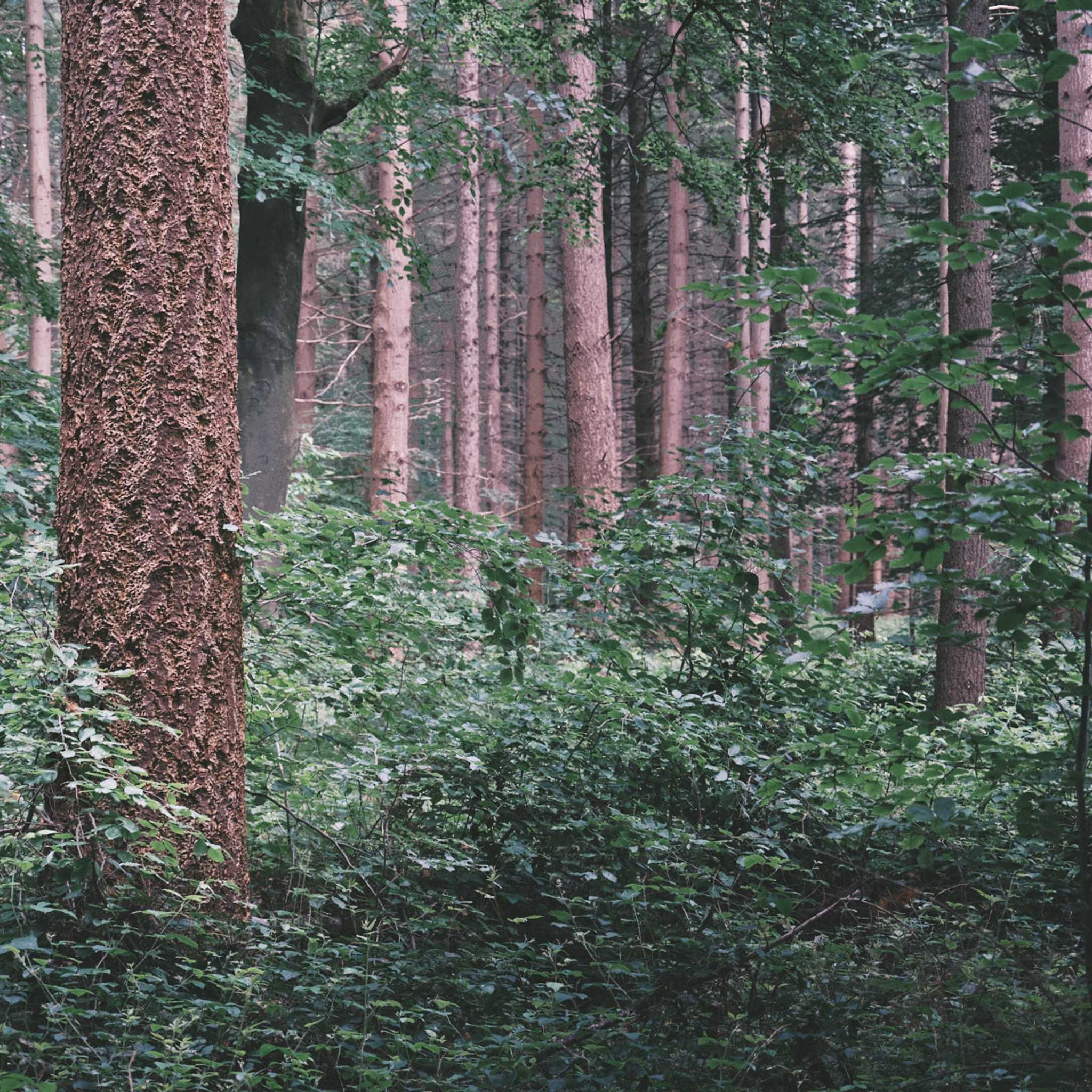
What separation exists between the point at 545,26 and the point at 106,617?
8.44m

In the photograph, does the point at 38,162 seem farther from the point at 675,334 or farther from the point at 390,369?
the point at 675,334

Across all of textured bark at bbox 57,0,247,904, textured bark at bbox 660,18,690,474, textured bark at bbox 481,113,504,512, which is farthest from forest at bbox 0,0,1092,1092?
textured bark at bbox 481,113,504,512

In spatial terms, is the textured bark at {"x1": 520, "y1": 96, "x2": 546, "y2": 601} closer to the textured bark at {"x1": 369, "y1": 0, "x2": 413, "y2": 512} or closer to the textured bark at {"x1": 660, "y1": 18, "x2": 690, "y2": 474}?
the textured bark at {"x1": 660, "y1": 18, "x2": 690, "y2": 474}

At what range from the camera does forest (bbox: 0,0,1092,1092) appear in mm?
3020

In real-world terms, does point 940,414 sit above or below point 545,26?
below

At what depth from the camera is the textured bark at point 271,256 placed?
820cm

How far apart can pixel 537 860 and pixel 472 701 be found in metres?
1.28

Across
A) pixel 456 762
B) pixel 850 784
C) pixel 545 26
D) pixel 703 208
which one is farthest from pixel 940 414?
pixel 703 208

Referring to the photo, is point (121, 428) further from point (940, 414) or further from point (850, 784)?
point (940, 414)

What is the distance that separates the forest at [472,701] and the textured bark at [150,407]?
0.02 meters

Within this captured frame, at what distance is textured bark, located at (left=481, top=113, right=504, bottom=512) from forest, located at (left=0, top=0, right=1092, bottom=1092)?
40.3 ft

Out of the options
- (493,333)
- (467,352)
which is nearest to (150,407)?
(467,352)

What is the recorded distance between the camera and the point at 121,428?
3.89 m

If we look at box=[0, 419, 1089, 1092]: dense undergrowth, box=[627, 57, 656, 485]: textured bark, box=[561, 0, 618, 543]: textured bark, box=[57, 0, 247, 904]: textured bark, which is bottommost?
box=[0, 419, 1089, 1092]: dense undergrowth
